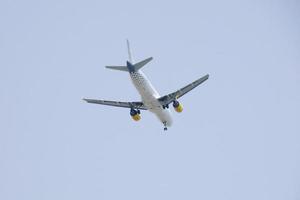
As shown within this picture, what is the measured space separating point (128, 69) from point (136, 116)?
11660mm

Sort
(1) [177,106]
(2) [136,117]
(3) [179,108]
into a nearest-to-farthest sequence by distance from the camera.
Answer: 1. (1) [177,106]
2. (3) [179,108]
3. (2) [136,117]

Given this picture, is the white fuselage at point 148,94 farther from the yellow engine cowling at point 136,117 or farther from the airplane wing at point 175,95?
the yellow engine cowling at point 136,117

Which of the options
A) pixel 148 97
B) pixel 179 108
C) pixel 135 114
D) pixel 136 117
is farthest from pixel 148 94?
pixel 136 117

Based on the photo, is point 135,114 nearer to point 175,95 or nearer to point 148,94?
point 148,94

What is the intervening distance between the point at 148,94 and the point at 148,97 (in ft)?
2.50

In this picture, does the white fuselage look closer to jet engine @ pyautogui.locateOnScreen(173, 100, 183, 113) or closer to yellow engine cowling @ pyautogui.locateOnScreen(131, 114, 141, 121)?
yellow engine cowling @ pyautogui.locateOnScreen(131, 114, 141, 121)

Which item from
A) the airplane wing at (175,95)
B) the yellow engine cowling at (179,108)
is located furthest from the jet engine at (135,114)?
the yellow engine cowling at (179,108)

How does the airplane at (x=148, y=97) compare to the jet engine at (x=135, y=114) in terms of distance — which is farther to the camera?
the jet engine at (x=135, y=114)

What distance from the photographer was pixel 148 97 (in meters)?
101

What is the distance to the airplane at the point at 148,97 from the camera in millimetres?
96625

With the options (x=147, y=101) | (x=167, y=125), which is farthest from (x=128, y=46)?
(x=167, y=125)

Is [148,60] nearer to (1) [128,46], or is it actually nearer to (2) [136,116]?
(1) [128,46]

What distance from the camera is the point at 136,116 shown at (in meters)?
106

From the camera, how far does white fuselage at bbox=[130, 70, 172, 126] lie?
3851 inches
